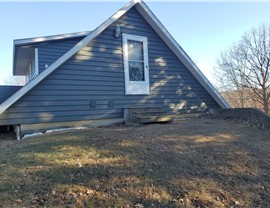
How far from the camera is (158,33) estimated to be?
10.9m

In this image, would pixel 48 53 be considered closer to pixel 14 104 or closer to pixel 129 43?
pixel 129 43

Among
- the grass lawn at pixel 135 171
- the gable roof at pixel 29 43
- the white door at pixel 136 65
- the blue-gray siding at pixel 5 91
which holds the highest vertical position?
the gable roof at pixel 29 43

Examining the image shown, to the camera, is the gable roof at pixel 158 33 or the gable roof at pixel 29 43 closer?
the gable roof at pixel 158 33

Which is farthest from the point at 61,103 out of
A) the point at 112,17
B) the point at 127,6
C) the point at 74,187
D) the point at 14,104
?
the point at 74,187

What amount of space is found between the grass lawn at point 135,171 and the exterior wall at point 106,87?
1.56 meters

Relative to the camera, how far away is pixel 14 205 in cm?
355

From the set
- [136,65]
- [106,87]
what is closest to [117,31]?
[136,65]

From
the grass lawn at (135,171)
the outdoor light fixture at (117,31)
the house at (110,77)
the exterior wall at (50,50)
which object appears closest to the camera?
the grass lawn at (135,171)

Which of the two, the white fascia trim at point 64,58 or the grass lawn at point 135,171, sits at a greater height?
the white fascia trim at point 64,58

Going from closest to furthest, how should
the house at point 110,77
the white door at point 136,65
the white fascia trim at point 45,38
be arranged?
1. the house at point 110,77
2. the white door at point 136,65
3. the white fascia trim at point 45,38

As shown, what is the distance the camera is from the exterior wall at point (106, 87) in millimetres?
8109

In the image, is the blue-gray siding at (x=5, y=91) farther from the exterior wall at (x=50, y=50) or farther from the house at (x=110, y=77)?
the exterior wall at (x=50, y=50)

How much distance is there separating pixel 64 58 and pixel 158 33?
13.9ft

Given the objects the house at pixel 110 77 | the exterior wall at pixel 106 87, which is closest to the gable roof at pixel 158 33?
the house at pixel 110 77
